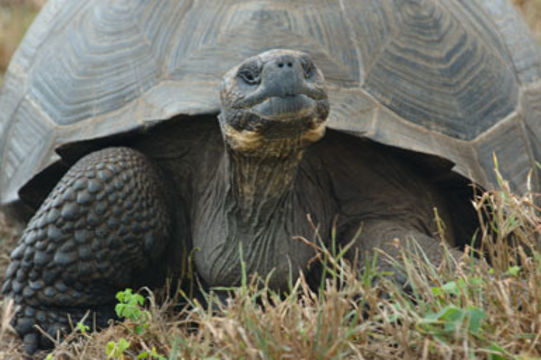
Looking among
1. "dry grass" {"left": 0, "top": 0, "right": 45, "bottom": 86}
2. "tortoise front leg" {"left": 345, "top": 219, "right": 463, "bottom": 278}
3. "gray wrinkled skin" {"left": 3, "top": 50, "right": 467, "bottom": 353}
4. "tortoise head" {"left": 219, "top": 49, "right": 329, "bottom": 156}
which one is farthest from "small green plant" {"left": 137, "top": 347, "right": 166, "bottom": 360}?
"dry grass" {"left": 0, "top": 0, "right": 45, "bottom": 86}

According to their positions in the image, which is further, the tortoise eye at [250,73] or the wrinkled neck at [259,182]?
the wrinkled neck at [259,182]

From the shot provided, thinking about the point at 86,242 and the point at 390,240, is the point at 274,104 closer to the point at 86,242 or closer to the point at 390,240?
the point at 390,240

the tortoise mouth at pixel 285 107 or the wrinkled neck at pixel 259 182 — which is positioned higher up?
the tortoise mouth at pixel 285 107

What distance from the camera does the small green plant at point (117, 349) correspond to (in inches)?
102

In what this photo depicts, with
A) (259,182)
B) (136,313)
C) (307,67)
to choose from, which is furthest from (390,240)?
(136,313)

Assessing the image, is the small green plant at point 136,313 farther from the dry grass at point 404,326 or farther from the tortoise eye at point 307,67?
the tortoise eye at point 307,67

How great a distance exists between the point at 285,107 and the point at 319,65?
0.70 metres

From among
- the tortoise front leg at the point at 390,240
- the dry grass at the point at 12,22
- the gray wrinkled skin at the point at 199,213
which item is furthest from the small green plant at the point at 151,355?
the dry grass at the point at 12,22

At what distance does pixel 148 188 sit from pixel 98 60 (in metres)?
0.66

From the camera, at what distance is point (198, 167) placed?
3471 millimetres

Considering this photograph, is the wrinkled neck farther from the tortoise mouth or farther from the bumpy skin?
the bumpy skin

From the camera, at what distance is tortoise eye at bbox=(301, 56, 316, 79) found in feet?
9.15

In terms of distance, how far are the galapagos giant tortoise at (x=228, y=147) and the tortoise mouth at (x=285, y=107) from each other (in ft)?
0.46

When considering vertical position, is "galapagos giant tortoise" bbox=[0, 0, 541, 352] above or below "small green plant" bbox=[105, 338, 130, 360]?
above
